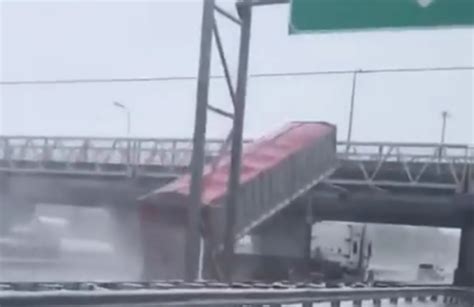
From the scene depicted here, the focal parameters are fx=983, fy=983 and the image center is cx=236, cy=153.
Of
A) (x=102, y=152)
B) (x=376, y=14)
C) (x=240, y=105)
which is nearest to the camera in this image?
(x=376, y=14)

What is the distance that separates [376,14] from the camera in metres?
15.0

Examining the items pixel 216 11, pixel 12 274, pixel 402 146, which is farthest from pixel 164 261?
pixel 402 146

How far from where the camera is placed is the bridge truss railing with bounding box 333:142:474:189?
3738 centimetres

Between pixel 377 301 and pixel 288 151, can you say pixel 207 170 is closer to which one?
pixel 288 151

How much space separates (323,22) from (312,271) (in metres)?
22.2

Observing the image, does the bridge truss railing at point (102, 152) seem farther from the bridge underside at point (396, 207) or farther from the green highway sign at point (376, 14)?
the green highway sign at point (376, 14)

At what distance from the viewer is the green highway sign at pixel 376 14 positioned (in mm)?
14281

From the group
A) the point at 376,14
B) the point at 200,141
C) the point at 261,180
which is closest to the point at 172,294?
the point at 200,141

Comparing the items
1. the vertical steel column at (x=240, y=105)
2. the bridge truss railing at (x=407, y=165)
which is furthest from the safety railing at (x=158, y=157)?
the vertical steel column at (x=240, y=105)

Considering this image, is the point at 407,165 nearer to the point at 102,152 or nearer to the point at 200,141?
the point at 102,152

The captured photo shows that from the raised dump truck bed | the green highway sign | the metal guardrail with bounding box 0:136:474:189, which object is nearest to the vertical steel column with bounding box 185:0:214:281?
the green highway sign

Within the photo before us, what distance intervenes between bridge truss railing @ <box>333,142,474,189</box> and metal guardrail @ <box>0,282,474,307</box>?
868 inches

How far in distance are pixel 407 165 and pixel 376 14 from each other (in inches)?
951

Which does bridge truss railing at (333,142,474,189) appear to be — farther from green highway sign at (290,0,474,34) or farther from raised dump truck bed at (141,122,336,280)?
green highway sign at (290,0,474,34)
